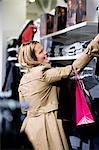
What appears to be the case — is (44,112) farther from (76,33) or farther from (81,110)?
(76,33)

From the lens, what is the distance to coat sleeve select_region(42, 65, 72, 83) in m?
2.05

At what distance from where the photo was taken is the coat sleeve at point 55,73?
2053 mm

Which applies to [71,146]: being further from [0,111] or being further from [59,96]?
[0,111]

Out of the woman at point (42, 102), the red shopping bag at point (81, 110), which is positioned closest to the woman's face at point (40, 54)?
the woman at point (42, 102)

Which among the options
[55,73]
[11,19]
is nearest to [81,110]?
[55,73]

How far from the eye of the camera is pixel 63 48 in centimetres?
232

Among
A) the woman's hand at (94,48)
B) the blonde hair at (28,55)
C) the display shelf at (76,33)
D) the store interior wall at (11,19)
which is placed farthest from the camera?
the store interior wall at (11,19)

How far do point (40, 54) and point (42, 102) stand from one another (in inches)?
12.4

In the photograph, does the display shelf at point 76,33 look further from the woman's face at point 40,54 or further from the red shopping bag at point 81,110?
the red shopping bag at point 81,110

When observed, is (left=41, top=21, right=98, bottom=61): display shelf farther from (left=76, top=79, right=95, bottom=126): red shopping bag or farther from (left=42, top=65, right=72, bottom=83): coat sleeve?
(left=76, top=79, right=95, bottom=126): red shopping bag

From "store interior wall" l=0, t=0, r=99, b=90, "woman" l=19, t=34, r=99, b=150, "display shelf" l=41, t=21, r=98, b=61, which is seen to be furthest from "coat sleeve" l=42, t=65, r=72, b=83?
"store interior wall" l=0, t=0, r=99, b=90

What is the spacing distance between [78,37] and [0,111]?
67cm

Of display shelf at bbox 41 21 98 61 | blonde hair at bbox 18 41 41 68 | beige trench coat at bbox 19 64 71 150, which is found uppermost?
display shelf at bbox 41 21 98 61

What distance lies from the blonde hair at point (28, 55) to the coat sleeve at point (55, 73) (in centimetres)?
12
